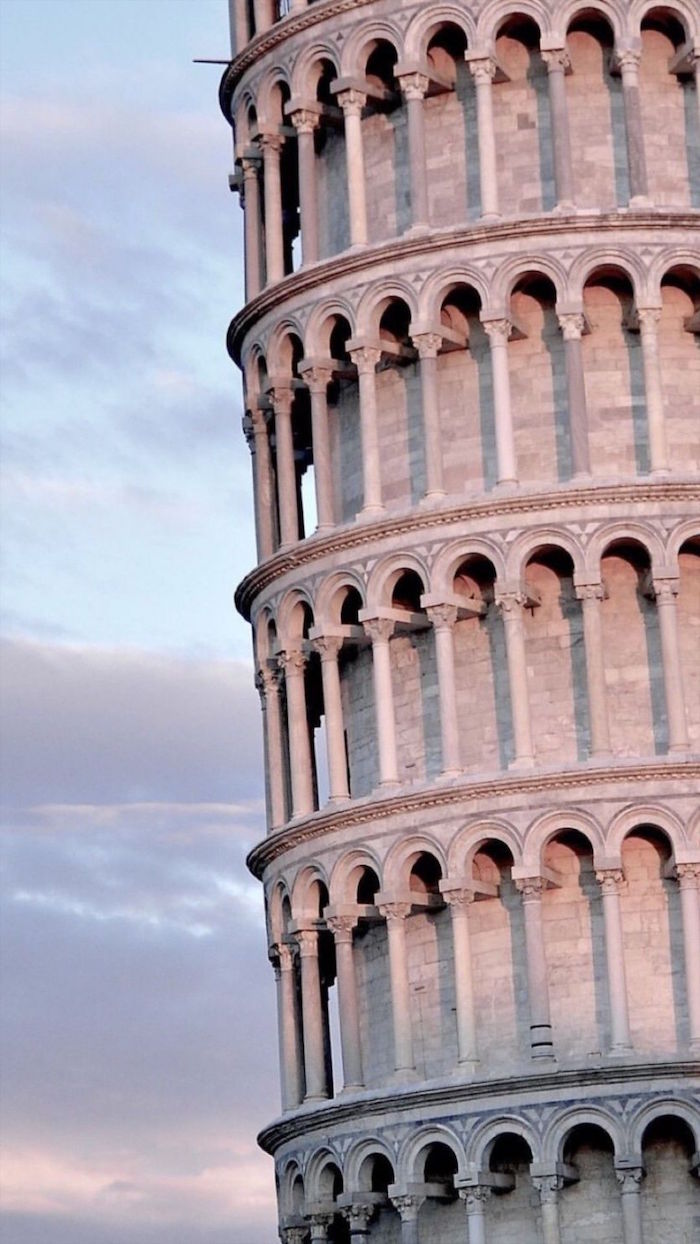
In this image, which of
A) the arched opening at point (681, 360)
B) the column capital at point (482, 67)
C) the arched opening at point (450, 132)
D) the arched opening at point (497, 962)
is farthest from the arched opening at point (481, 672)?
the column capital at point (482, 67)

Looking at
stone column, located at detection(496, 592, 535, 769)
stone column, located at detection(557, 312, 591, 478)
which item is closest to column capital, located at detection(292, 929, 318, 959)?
stone column, located at detection(496, 592, 535, 769)

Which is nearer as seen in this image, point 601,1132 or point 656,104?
point 601,1132

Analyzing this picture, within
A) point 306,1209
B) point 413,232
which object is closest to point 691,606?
point 413,232

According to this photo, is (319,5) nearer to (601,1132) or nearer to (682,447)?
(682,447)

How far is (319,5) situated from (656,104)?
4.80 meters

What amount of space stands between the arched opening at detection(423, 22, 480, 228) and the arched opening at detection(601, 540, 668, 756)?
A: 5.22 m

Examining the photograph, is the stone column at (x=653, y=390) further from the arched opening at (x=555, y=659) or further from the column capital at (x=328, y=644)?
the column capital at (x=328, y=644)

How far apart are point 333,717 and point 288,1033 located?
426cm

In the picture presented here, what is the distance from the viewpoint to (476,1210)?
46.4 meters

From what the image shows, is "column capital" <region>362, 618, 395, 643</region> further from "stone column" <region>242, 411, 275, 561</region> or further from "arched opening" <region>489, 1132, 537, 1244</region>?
"arched opening" <region>489, 1132, 537, 1244</region>

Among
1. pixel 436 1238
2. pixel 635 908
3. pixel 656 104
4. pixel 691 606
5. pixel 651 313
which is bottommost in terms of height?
pixel 436 1238

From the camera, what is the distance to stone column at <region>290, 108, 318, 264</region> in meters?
50.9

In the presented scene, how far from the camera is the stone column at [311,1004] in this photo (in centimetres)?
4912

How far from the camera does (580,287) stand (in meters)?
48.5
